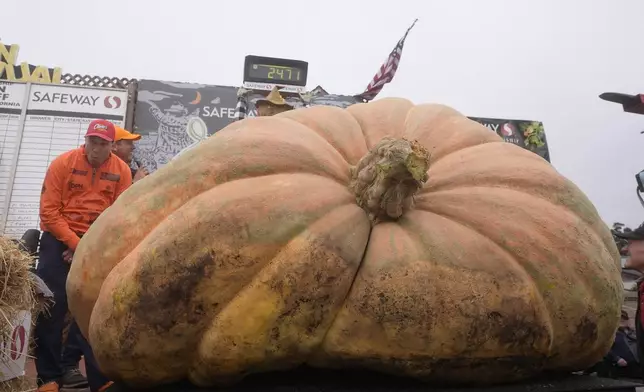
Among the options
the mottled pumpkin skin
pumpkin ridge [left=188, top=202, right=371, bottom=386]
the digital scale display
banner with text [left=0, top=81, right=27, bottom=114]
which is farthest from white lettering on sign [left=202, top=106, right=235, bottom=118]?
pumpkin ridge [left=188, top=202, right=371, bottom=386]

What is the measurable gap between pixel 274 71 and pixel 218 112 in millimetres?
915

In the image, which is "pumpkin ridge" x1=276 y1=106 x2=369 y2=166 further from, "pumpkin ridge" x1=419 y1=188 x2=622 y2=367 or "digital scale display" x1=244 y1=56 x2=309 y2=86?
"digital scale display" x1=244 y1=56 x2=309 y2=86

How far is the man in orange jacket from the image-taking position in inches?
129

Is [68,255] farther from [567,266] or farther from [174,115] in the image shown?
[174,115]

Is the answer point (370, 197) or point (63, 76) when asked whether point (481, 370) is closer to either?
point (370, 197)

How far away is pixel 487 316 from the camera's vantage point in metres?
1.48

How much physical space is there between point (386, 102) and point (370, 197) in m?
0.75

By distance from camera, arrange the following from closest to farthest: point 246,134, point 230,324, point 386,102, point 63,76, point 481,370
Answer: point 230,324 < point 481,370 < point 246,134 < point 386,102 < point 63,76

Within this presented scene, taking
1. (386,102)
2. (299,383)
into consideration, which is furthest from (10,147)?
(299,383)

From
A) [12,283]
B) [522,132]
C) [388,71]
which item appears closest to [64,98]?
[12,283]

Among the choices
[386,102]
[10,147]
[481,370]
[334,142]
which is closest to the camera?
[481,370]

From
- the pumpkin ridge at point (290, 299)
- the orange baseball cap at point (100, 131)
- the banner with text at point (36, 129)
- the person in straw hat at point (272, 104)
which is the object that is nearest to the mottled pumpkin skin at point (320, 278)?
the pumpkin ridge at point (290, 299)

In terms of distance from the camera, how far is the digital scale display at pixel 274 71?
682 centimetres

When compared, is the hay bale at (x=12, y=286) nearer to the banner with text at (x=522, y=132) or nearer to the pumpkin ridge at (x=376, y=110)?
the pumpkin ridge at (x=376, y=110)
